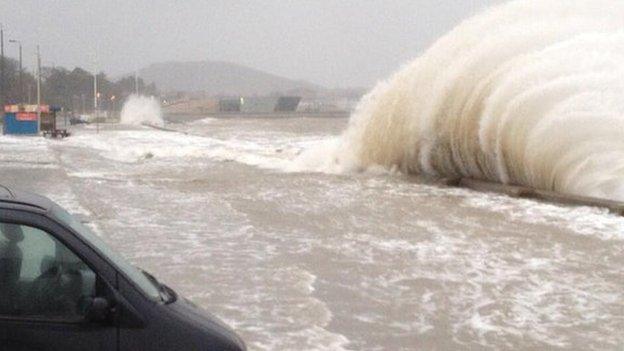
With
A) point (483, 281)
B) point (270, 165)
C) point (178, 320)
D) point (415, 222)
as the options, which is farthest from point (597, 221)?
point (270, 165)

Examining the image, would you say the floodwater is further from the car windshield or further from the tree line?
the tree line

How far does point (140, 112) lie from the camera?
9738 centimetres

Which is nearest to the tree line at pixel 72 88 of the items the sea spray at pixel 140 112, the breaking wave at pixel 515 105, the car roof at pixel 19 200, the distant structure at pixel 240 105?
the distant structure at pixel 240 105

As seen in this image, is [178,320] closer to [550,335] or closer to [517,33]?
[550,335]

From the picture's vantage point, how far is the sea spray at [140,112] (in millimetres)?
95250

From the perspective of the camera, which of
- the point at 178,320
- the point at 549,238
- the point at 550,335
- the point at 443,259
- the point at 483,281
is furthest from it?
the point at 549,238

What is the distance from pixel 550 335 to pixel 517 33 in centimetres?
1480

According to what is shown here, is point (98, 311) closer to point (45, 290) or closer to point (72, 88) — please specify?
point (45, 290)

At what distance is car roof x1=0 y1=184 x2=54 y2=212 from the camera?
356 cm

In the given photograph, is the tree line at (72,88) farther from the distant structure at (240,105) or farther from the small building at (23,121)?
the small building at (23,121)

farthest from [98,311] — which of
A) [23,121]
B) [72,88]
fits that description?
[72,88]

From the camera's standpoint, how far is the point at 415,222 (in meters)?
13.4

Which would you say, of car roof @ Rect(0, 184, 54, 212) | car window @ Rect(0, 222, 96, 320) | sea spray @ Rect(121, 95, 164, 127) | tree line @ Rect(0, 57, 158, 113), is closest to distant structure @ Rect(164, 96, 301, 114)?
tree line @ Rect(0, 57, 158, 113)

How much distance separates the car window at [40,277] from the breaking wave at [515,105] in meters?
13.4
